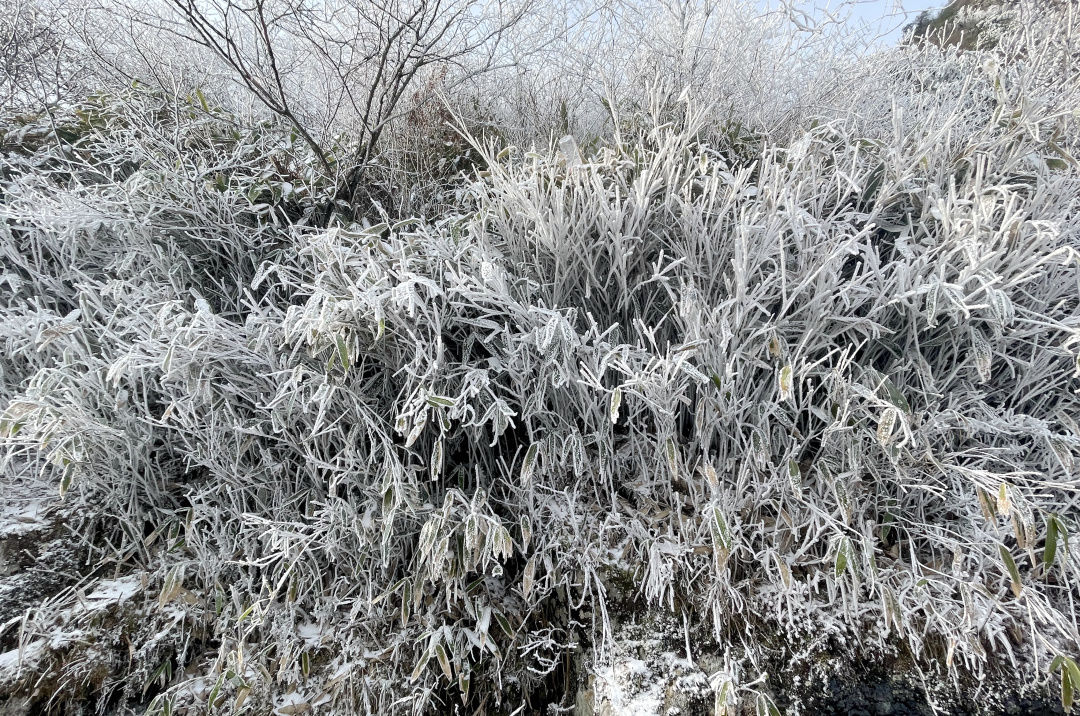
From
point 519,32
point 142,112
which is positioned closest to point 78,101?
point 142,112

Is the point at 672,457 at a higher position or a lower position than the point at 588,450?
higher

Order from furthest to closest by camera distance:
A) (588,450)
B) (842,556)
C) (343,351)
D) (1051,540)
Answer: (588,450) → (343,351) → (842,556) → (1051,540)

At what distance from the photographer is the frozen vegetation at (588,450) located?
1.31m

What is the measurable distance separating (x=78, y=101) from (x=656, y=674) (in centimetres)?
369

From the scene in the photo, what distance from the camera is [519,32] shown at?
9.72 ft

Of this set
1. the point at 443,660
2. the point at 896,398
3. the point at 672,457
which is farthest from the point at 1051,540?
the point at 443,660

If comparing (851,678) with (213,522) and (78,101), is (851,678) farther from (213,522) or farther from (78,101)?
(78,101)

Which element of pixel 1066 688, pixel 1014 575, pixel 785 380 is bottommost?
pixel 1066 688

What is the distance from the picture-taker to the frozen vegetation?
4.29 feet

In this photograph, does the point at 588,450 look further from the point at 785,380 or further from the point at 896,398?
the point at 896,398

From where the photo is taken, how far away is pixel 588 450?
5.37 ft

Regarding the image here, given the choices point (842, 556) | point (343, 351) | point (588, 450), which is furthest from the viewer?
point (588, 450)

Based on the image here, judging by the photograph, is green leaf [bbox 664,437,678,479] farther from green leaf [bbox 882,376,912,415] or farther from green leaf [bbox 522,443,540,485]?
green leaf [bbox 882,376,912,415]

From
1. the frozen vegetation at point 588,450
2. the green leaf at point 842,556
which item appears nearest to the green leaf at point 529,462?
the frozen vegetation at point 588,450
